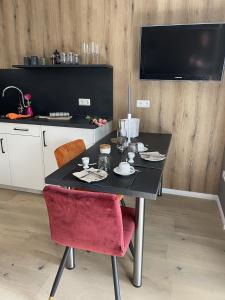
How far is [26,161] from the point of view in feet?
9.77

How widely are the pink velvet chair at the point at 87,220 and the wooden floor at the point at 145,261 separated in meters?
0.39

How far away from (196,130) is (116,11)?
158cm

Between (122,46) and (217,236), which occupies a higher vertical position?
(122,46)

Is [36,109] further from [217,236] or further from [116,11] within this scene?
[217,236]

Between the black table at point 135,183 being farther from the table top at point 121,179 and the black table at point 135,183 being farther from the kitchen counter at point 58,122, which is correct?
the kitchen counter at point 58,122

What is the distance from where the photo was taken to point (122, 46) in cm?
282

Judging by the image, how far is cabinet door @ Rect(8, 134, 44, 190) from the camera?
2.91 meters

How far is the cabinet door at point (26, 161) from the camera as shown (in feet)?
9.53

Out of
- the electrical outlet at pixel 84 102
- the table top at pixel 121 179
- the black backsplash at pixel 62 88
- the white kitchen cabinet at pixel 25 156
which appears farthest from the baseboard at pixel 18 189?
the table top at pixel 121 179

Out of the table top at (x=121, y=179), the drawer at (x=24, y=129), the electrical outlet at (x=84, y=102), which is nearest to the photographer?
the table top at (x=121, y=179)

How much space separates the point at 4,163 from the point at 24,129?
1.79 feet

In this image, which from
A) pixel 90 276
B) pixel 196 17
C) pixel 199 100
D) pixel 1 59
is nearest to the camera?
pixel 90 276

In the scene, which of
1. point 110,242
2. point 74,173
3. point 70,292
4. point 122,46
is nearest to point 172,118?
point 122,46

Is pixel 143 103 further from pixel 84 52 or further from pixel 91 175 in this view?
pixel 91 175
